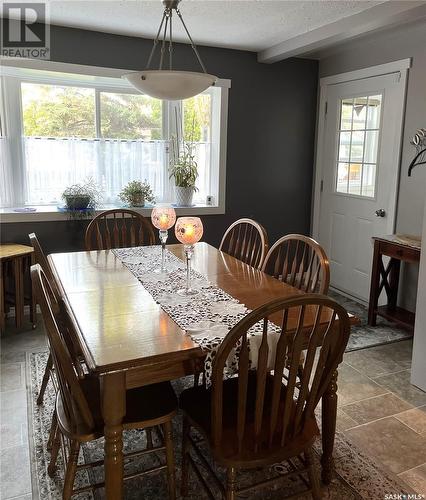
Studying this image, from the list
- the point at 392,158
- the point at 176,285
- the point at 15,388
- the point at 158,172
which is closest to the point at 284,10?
the point at 392,158

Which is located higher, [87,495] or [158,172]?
[158,172]

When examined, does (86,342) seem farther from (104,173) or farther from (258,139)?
(258,139)

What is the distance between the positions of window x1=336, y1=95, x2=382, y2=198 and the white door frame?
211 mm

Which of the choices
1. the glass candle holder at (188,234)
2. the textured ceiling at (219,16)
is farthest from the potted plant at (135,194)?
the glass candle holder at (188,234)

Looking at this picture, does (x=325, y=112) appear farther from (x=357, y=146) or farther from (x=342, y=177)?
(x=342, y=177)

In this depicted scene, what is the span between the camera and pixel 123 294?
6.59 ft

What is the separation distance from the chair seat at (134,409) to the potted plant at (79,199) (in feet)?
7.35

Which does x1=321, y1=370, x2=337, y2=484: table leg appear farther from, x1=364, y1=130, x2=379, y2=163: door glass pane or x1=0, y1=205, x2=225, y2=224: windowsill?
x1=364, y1=130, x2=379, y2=163: door glass pane

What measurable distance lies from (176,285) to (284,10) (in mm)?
2156

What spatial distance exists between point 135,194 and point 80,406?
275 centimetres

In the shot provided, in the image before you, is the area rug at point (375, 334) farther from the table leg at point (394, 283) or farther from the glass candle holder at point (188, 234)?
the glass candle holder at point (188, 234)

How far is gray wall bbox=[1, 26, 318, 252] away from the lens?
392 cm

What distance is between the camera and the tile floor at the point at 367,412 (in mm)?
2010

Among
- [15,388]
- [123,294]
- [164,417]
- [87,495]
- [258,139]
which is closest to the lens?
[164,417]
